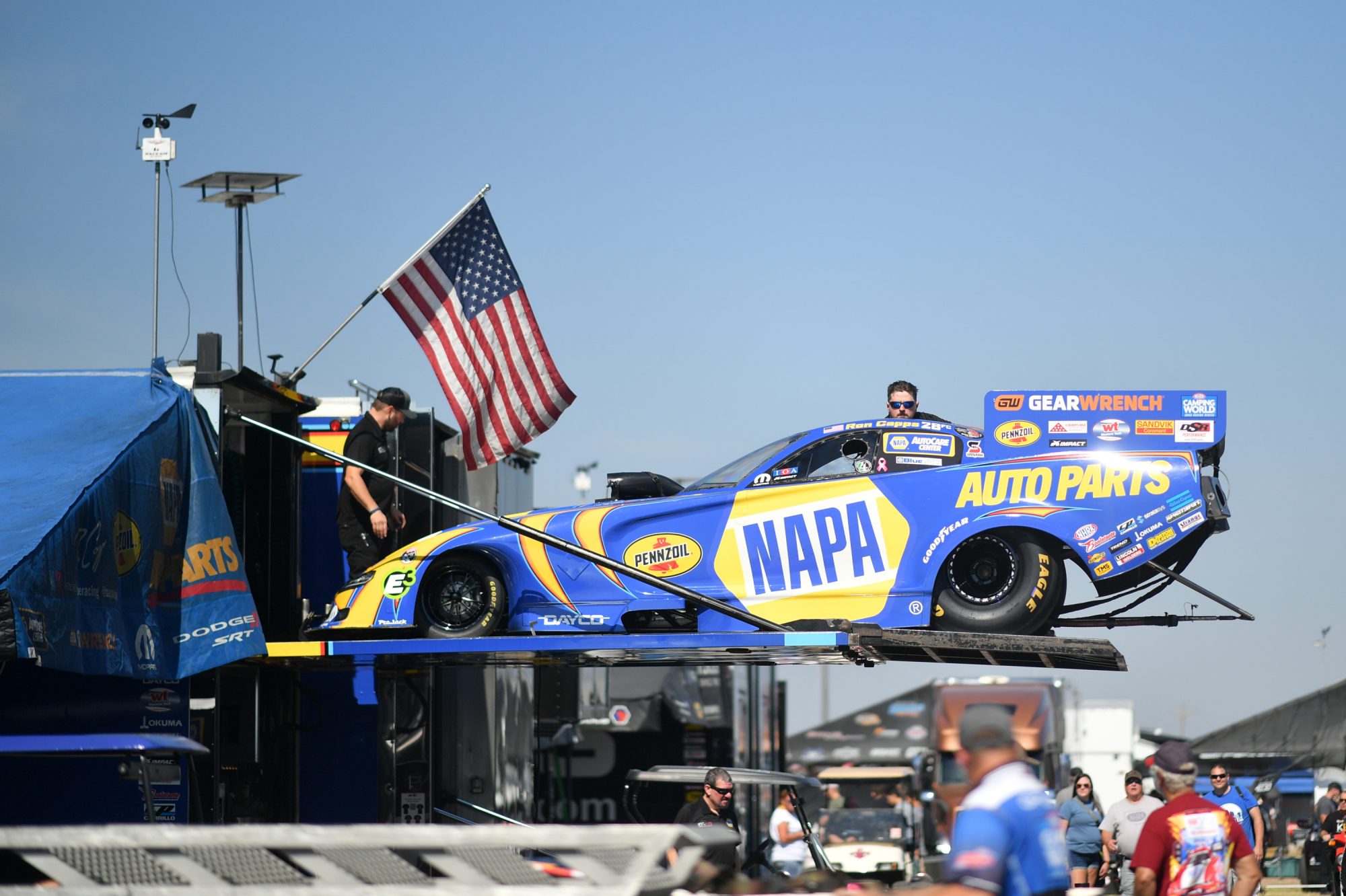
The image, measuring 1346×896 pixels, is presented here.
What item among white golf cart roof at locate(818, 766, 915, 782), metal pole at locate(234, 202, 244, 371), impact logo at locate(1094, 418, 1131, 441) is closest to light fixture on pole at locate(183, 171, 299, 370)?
metal pole at locate(234, 202, 244, 371)

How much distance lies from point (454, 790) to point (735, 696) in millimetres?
10717

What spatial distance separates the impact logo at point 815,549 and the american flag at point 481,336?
7.10 ft

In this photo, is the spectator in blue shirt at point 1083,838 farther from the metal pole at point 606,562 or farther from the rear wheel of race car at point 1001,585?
the metal pole at point 606,562

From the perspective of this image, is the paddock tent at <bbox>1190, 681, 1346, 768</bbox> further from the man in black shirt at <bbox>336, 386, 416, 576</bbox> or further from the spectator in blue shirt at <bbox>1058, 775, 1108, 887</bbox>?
the man in black shirt at <bbox>336, 386, 416, 576</bbox>

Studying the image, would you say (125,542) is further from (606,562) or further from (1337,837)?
(1337,837)

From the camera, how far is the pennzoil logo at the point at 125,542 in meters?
9.73

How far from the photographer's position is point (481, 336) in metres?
12.0

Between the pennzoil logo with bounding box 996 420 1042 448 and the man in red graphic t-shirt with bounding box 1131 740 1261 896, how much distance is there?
12.8ft

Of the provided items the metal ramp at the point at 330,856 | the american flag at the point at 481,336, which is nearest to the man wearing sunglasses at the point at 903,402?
the american flag at the point at 481,336

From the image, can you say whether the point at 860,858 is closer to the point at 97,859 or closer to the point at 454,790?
the point at 454,790

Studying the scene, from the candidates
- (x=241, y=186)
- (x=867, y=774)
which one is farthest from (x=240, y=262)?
(x=867, y=774)

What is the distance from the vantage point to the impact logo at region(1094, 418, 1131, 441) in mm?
10406

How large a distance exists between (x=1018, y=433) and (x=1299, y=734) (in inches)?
440

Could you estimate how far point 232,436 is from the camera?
1172 cm
